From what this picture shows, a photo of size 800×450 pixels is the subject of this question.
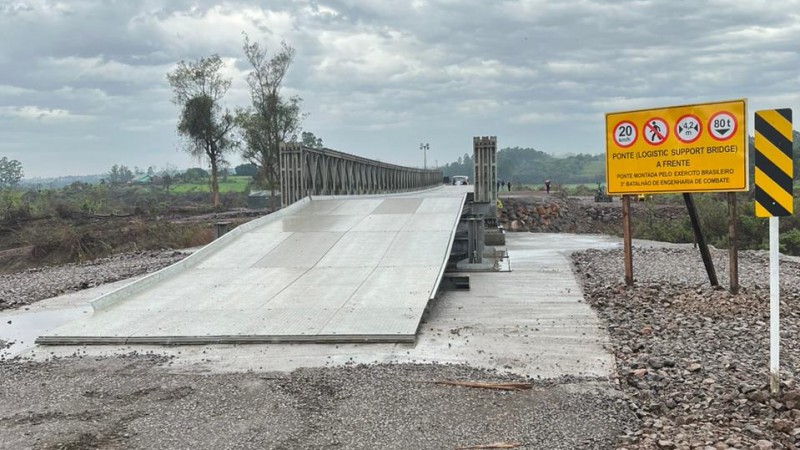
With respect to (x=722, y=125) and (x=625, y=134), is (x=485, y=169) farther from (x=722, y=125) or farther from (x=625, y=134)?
(x=722, y=125)

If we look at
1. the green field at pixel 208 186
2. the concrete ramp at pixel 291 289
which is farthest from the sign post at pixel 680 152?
the green field at pixel 208 186

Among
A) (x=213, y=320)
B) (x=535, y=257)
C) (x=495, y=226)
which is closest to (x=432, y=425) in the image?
(x=213, y=320)

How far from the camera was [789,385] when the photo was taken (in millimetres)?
5133

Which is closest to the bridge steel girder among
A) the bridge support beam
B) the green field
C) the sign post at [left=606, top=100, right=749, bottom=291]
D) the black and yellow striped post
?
the bridge support beam

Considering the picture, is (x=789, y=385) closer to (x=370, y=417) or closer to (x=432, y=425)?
(x=432, y=425)

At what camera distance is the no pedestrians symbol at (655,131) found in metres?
9.99

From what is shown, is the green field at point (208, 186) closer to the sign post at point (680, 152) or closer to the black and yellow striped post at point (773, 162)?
the sign post at point (680, 152)

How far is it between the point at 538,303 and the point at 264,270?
175 inches

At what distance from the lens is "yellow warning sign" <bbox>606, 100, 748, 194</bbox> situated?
30.8 feet

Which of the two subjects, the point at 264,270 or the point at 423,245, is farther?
the point at 423,245

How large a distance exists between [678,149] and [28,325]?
997cm

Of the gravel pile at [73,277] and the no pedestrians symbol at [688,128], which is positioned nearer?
the no pedestrians symbol at [688,128]

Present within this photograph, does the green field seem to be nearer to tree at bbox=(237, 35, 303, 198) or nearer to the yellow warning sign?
tree at bbox=(237, 35, 303, 198)

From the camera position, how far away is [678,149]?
9.88 metres
